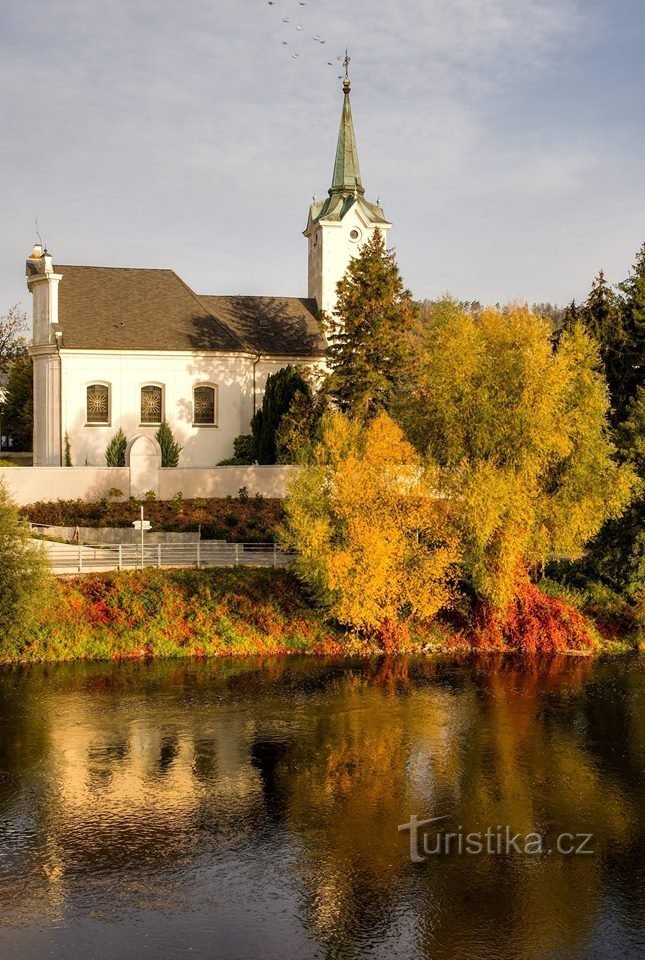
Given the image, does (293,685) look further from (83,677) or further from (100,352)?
(100,352)

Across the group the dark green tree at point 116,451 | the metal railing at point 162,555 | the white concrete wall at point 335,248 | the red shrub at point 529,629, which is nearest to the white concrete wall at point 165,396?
the dark green tree at point 116,451

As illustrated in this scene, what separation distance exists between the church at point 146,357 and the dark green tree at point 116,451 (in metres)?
0.64

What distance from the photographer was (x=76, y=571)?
34469 millimetres

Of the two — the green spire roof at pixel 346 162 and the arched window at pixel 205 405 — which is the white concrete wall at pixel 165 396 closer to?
the arched window at pixel 205 405

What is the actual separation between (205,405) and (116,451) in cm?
544

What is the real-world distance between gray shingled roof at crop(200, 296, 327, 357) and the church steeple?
22.3ft

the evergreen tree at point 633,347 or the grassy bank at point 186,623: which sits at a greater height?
the evergreen tree at point 633,347

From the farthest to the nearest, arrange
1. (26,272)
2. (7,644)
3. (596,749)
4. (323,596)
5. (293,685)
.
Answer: (26,272) → (323,596) → (7,644) → (293,685) → (596,749)

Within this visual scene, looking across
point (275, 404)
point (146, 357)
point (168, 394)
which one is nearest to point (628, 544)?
point (275, 404)

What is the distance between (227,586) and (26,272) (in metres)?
25.0

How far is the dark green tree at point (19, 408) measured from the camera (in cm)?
6334

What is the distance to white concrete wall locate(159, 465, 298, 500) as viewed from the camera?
44.1 m

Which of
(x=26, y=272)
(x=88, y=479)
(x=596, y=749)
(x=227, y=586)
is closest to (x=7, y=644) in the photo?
(x=227, y=586)

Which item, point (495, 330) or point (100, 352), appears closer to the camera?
point (495, 330)
